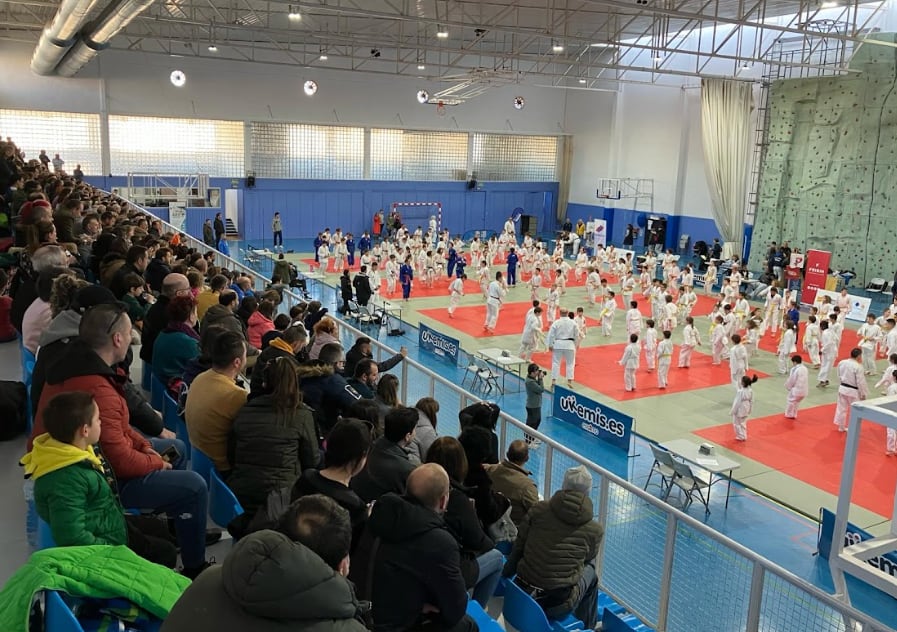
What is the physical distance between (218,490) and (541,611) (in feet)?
7.41

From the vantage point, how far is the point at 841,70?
26047mm

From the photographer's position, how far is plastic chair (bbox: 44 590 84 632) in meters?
2.64

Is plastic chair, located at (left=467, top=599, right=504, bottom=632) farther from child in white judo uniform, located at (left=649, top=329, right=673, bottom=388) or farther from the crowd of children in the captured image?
child in white judo uniform, located at (left=649, top=329, right=673, bottom=388)

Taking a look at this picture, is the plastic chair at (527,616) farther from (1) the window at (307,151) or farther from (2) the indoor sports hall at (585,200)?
(1) the window at (307,151)

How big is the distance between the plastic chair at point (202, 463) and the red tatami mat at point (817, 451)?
1013cm

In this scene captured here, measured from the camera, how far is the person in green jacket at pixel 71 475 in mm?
3287

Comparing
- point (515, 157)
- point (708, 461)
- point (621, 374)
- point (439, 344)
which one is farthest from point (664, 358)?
point (515, 157)

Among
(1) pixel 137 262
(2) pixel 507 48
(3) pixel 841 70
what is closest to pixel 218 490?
→ (1) pixel 137 262

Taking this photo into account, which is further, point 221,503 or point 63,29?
point 63,29

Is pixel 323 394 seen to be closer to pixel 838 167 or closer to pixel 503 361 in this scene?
pixel 503 361

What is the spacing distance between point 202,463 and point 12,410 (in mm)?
1818

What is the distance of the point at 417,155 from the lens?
42.1 meters

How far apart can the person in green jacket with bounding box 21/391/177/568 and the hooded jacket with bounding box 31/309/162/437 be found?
99 cm

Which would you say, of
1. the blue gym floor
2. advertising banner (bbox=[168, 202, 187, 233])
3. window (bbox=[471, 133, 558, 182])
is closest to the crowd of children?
the blue gym floor
